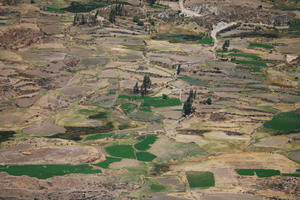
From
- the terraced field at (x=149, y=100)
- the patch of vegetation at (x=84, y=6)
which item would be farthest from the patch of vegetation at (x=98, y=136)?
the patch of vegetation at (x=84, y=6)

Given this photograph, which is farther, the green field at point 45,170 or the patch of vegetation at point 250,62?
the patch of vegetation at point 250,62

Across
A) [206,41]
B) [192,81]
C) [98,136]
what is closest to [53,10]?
[206,41]

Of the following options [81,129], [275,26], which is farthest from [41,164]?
[275,26]

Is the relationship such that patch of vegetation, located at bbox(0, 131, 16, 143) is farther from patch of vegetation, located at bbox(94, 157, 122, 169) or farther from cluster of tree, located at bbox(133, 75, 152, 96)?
cluster of tree, located at bbox(133, 75, 152, 96)

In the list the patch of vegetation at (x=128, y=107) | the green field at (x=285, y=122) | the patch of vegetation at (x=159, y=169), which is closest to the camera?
the patch of vegetation at (x=159, y=169)

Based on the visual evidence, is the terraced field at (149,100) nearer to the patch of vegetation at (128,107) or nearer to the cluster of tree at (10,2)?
the patch of vegetation at (128,107)

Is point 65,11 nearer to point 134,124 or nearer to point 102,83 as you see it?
point 102,83
